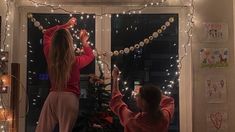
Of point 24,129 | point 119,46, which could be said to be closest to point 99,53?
point 119,46

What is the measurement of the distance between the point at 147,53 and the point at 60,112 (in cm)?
122

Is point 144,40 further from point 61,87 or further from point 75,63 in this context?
point 61,87

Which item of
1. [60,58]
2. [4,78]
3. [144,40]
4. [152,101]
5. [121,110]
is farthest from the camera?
[144,40]

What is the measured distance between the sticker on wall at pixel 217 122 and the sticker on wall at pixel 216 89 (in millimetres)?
139

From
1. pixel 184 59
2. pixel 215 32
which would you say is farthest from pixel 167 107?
pixel 215 32

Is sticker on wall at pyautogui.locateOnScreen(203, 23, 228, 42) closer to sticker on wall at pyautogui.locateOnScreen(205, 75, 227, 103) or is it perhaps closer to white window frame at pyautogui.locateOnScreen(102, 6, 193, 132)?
white window frame at pyautogui.locateOnScreen(102, 6, 193, 132)

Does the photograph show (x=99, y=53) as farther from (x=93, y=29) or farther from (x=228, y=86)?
(x=228, y=86)

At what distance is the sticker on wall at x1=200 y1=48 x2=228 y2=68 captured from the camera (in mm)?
3633

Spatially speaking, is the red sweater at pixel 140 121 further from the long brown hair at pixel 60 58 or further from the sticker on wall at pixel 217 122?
the sticker on wall at pixel 217 122

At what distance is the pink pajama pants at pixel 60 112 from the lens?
304 cm

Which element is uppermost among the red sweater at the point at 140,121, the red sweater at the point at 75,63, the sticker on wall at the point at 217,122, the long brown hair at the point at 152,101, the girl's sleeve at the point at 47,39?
the girl's sleeve at the point at 47,39

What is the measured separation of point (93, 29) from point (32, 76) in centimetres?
80

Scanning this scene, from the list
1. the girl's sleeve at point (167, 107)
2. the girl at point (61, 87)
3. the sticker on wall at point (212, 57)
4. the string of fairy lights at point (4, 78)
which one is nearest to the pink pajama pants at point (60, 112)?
the girl at point (61, 87)

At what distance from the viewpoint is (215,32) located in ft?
12.0
